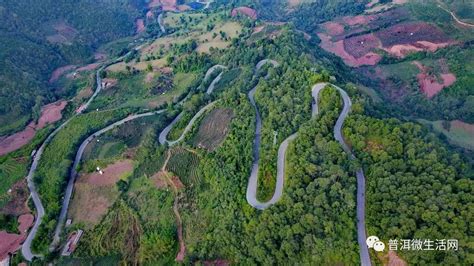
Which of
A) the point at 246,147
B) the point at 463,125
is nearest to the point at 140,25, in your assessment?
the point at 246,147

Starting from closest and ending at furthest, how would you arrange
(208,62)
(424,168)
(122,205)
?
(424,168)
(122,205)
(208,62)

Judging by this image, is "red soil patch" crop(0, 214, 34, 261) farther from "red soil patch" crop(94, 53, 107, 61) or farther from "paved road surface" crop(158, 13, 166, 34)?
"paved road surface" crop(158, 13, 166, 34)

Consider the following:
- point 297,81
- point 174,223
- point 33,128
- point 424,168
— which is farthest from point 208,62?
point 424,168

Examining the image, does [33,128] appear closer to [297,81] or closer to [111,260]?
[111,260]

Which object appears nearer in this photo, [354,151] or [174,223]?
[354,151]

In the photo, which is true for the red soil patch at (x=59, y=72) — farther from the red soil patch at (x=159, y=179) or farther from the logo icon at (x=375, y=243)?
the logo icon at (x=375, y=243)

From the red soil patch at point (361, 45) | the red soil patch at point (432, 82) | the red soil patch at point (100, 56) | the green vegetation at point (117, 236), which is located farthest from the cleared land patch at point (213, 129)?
the red soil patch at point (100, 56)

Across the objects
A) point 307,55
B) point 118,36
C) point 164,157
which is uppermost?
point 307,55
